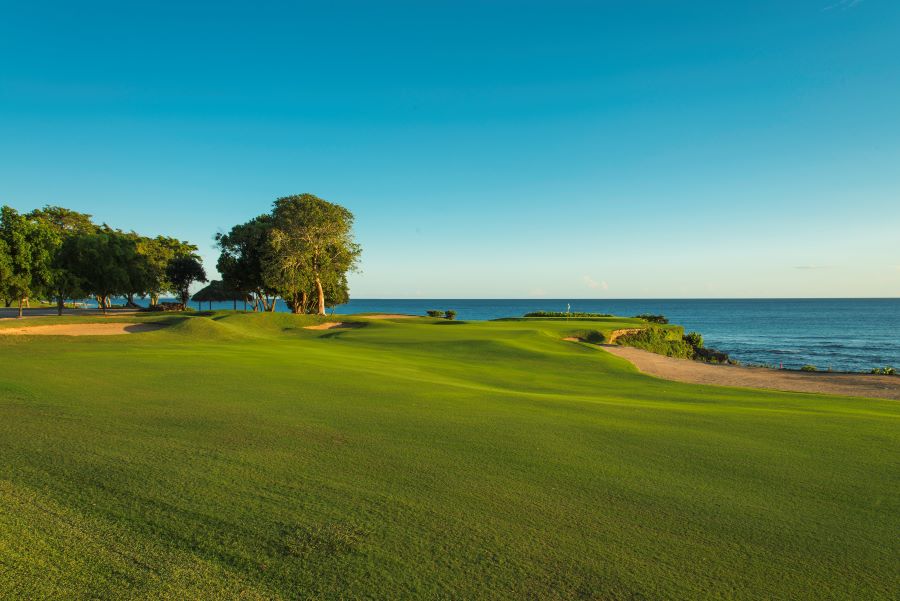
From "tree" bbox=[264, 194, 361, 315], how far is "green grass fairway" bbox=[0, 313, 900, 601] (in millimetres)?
38472

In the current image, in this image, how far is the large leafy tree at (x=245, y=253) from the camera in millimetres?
54031

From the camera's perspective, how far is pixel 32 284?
3897 centimetres

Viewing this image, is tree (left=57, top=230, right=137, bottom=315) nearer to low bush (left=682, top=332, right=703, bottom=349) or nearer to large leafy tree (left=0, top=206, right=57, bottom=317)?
large leafy tree (left=0, top=206, right=57, bottom=317)

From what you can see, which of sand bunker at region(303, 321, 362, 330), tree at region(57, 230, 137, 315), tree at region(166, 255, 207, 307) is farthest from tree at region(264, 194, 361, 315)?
tree at region(166, 255, 207, 307)

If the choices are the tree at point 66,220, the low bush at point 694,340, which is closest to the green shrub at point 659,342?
the low bush at point 694,340

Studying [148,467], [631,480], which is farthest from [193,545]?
[631,480]

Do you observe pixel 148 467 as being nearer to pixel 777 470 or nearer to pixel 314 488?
pixel 314 488

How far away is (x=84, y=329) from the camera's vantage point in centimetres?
2762

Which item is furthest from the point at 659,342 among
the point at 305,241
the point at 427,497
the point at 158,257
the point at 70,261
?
the point at 158,257

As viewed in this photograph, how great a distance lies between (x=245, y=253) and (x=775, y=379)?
163ft

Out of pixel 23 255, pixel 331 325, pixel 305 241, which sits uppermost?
pixel 305 241

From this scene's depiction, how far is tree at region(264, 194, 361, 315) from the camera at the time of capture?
49.1 meters

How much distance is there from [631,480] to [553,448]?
1.49 m

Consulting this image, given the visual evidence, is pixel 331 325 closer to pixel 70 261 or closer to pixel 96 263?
pixel 96 263
